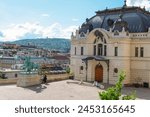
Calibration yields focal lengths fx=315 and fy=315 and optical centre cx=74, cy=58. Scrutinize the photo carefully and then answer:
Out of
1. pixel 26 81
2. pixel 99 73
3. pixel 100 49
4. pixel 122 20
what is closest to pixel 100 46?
pixel 100 49

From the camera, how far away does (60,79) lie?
5131cm

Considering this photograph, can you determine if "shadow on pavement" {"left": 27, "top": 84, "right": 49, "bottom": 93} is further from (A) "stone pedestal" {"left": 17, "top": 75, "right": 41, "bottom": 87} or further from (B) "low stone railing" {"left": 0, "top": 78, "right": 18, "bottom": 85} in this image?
(B) "low stone railing" {"left": 0, "top": 78, "right": 18, "bottom": 85}

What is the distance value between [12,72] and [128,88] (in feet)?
76.8

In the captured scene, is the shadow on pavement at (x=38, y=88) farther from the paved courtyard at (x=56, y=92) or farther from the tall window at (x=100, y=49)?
the tall window at (x=100, y=49)

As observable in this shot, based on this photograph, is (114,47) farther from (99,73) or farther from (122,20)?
(99,73)

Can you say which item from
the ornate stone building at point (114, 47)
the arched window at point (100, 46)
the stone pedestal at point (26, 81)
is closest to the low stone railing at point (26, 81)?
the stone pedestal at point (26, 81)

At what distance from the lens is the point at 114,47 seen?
4662 centimetres

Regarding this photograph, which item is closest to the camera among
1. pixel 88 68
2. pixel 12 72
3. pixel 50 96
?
pixel 50 96

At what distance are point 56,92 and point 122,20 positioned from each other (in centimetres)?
1593

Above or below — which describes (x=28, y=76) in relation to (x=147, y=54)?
below

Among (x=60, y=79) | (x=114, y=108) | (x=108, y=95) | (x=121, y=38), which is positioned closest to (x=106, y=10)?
(x=121, y=38)

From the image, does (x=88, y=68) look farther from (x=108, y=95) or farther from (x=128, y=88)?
(x=108, y=95)

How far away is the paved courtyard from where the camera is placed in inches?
1362

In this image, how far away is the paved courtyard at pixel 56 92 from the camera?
34.6 m
